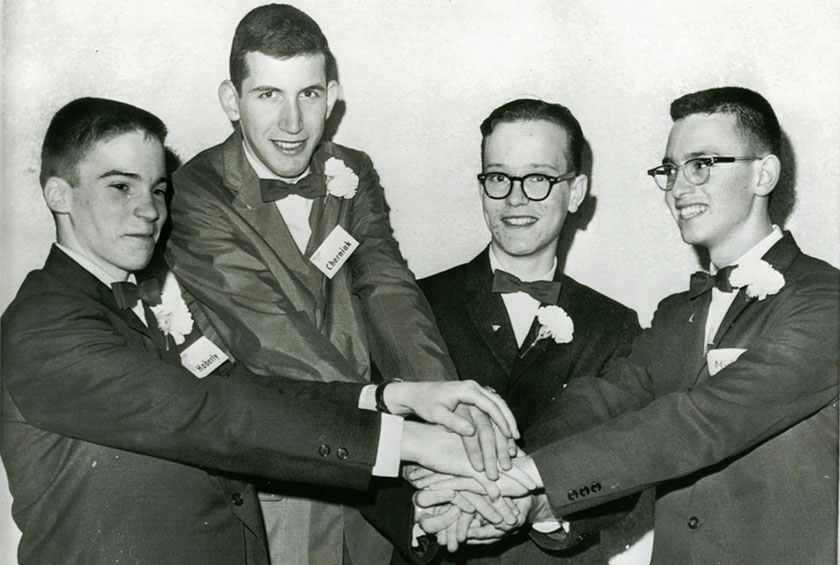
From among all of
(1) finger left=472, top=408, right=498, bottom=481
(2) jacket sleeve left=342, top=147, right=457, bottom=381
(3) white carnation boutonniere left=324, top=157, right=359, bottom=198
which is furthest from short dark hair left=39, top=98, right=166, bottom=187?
(1) finger left=472, top=408, right=498, bottom=481

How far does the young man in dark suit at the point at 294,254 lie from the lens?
3414mm

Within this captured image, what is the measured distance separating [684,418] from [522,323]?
0.72 meters

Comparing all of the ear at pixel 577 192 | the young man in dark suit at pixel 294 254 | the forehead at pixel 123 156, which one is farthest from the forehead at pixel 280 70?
the ear at pixel 577 192

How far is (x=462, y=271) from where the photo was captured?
367cm

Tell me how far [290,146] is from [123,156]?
0.60 m

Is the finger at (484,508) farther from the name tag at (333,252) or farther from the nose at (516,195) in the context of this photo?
the nose at (516,195)

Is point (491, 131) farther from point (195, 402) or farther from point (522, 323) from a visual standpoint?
point (195, 402)

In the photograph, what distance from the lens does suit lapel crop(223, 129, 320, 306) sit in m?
3.47

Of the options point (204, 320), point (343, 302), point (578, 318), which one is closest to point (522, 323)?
point (578, 318)

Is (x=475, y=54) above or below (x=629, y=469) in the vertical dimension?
above

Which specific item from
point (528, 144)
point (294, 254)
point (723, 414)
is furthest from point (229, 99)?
point (723, 414)

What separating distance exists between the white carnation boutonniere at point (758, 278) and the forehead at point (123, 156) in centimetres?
208

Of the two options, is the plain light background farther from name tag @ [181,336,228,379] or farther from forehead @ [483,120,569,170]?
name tag @ [181,336,228,379]

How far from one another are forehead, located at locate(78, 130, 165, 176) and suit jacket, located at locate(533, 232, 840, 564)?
5.64 feet
